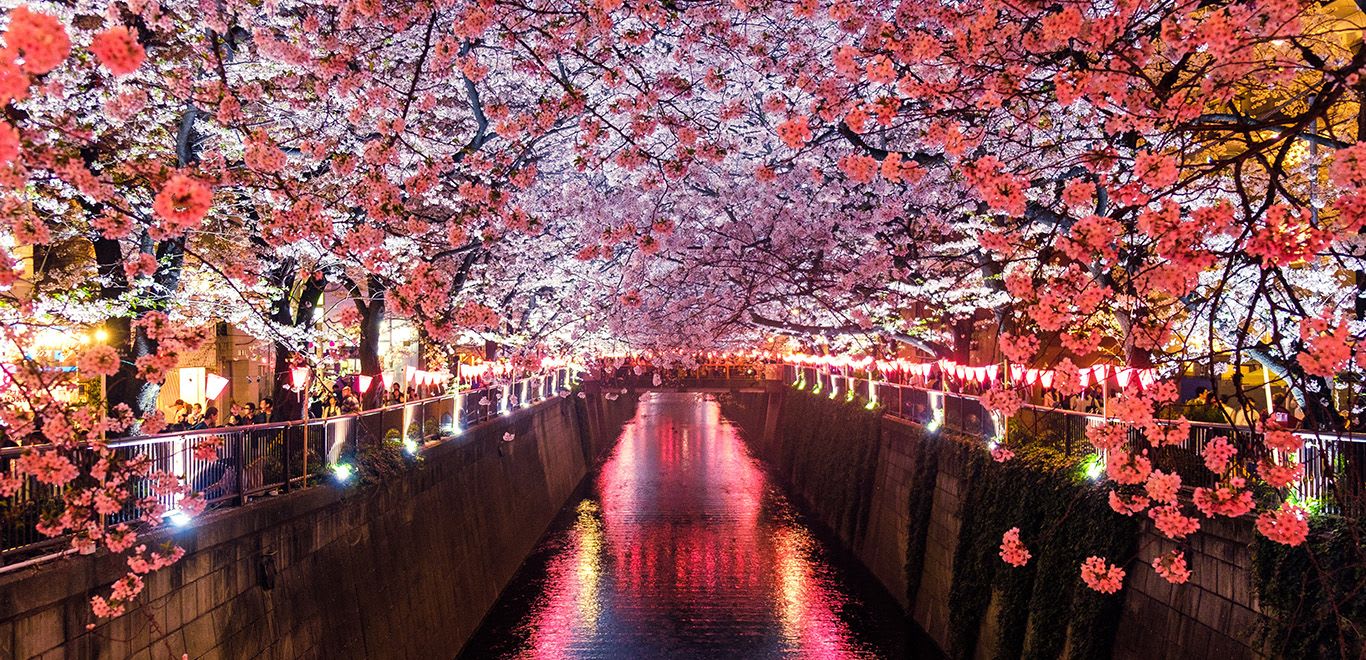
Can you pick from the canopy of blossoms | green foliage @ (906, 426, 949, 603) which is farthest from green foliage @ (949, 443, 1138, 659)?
green foliage @ (906, 426, 949, 603)

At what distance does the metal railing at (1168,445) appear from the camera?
18.4ft

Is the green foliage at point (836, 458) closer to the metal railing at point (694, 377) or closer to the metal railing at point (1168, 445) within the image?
the metal railing at point (1168, 445)

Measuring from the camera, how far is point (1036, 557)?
43.3 ft

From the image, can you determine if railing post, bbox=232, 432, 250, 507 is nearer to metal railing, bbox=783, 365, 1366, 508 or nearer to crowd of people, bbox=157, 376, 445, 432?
crowd of people, bbox=157, 376, 445, 432

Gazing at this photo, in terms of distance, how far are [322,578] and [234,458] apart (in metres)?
2.62

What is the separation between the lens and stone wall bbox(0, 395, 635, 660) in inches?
275

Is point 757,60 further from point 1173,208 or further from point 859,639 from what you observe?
point 859,639

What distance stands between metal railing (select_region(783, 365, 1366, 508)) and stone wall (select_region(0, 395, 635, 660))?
6.21 metres

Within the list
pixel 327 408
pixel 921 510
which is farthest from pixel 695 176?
pixel 327 408

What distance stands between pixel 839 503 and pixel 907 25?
21.7 m

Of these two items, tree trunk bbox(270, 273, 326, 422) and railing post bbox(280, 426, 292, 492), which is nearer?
railing post bbox(280, 426, 292, 492)

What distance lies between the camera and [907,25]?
905 centimetres

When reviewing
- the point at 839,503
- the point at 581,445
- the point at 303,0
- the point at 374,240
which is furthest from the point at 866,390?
the point at 374,240

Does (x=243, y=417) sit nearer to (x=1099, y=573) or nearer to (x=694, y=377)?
(x=1099, y=573)
